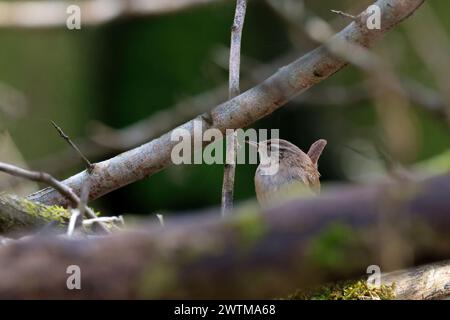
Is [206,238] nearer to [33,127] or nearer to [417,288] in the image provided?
[417,288]

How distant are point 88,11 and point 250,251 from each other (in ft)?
11.5

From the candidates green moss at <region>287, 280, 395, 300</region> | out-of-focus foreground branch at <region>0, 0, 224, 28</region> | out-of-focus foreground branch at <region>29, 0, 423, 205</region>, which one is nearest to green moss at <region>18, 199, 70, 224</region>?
out-of-focus foreground branch at <region>29, 0, 423, 205</region>

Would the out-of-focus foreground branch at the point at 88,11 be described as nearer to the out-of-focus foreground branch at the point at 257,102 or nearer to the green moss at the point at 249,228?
the out-of-focus foreground branch at the point at 257,102

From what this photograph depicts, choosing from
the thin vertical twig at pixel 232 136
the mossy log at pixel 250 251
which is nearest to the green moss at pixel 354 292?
the thin vertical twig at pixel 232 136

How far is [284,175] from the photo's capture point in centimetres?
404

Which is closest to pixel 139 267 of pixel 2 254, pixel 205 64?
pixel 2 254

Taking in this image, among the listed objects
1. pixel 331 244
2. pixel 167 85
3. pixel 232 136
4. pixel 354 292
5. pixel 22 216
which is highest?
pixel 167 85

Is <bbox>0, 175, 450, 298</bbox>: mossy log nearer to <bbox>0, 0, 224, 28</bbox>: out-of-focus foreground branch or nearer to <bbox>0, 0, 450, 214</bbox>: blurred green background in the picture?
<bbox>0, 0, 224, 28</bbox>: out-of-focus foreground branch

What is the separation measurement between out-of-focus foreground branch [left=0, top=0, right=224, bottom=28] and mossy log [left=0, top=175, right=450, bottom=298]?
10.5 feet

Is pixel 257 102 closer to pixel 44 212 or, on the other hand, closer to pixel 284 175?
pixel 284 175

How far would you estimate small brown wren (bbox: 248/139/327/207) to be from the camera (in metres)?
3.92

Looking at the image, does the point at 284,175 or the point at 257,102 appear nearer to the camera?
the point at 257,102

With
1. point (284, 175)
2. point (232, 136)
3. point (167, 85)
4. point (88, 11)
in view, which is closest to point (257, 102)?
point (232, 136)

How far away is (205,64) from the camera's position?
26.2 ft
